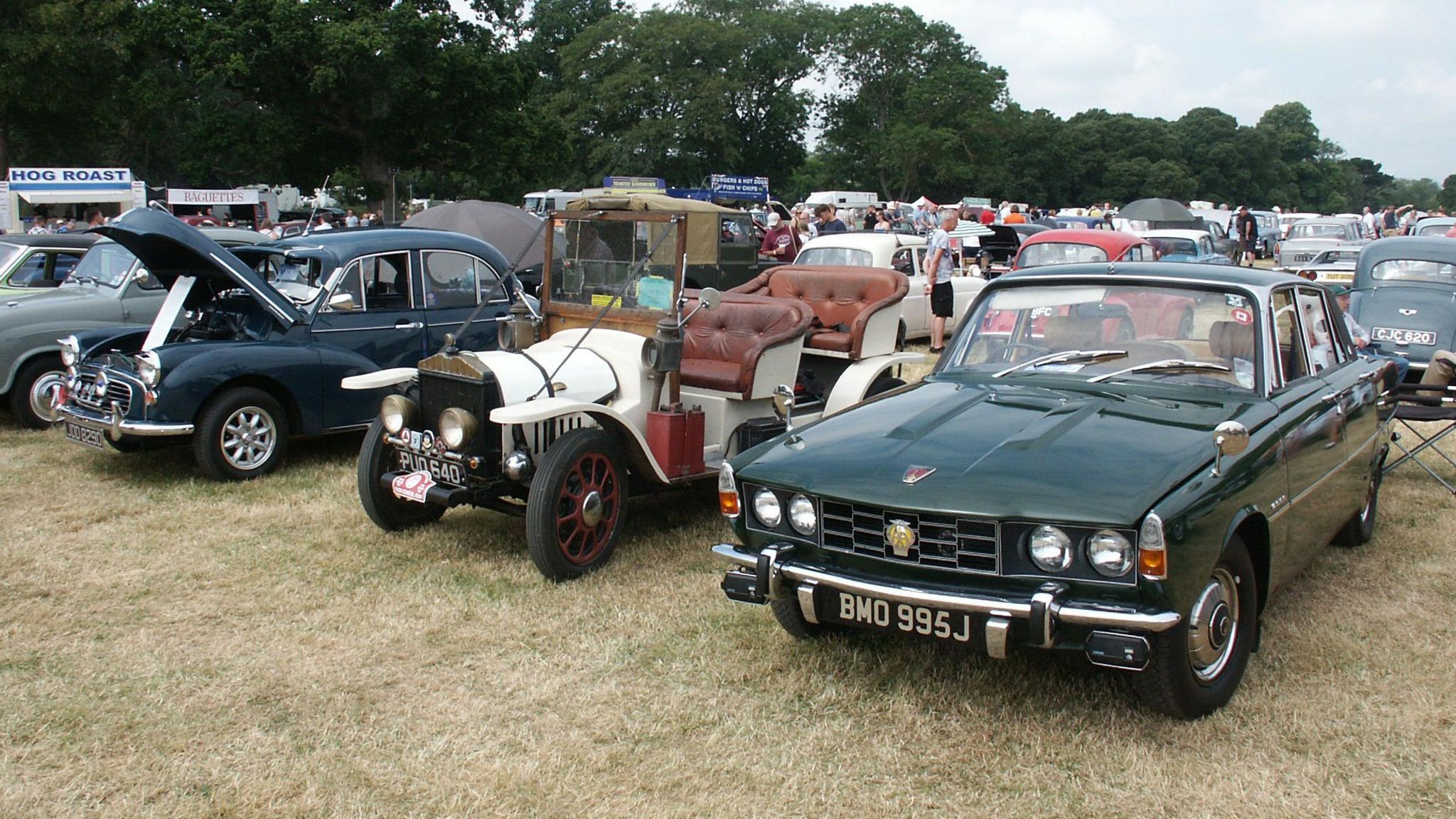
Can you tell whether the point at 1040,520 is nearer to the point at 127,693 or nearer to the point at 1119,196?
the point at 127,693

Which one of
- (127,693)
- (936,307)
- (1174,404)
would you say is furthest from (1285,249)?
(127,693)

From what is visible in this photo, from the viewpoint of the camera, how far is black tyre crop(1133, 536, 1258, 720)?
3762mm

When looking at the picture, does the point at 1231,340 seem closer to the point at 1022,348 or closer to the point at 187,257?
the point at 1022,348

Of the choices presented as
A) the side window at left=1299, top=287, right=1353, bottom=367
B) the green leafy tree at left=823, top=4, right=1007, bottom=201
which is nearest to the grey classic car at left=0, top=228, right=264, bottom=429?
the side window at left=1299, top=287, right=1353, bottom=367

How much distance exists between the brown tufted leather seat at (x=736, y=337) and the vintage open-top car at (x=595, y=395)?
0.01m

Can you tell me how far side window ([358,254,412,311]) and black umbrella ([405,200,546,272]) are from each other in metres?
8.50

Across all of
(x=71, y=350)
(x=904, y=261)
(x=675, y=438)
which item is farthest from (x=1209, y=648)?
(x=904, y=261)

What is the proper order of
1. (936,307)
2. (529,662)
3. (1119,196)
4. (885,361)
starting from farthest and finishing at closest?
(1119,196), (885,361), (936,307), (529,662)

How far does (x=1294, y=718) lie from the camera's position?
4.05 metres

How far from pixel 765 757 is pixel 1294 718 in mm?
1957

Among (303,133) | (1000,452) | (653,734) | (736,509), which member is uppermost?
(303,133)

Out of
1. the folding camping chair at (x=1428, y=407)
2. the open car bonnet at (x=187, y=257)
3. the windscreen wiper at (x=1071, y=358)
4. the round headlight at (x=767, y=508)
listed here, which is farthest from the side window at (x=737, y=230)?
the round headlight at (x=767, y=508)

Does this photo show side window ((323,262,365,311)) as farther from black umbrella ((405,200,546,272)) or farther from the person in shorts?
black umbrella ((405,200,546,272))

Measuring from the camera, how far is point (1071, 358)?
4.89 metres
